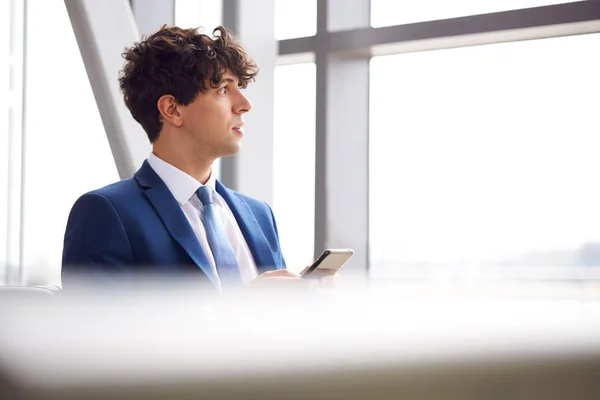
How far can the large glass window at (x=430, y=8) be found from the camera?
3.94 meters

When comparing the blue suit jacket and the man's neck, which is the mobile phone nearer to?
the blue suit jacket

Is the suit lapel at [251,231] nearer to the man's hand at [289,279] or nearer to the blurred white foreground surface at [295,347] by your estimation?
the man's hand at [289,279]

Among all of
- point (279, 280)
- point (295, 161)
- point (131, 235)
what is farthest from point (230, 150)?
point (295, 161)

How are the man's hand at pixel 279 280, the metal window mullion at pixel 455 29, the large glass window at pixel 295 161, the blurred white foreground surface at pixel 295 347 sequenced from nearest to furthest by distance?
1. the blurred white foreground surface at pixel 295 347
2. the man's hand at pixel 279 280
3. the metal window mullion at pixel 455 29
4. the large glass window at pixel 295 161

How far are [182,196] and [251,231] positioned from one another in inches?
9.1

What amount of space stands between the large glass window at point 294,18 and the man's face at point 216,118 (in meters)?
2.16

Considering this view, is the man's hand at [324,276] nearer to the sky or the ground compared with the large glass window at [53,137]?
nearer to the ground

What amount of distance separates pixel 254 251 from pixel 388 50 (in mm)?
2310

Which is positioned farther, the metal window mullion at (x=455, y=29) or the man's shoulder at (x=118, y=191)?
the metal window mullion at (x=455, y=29)

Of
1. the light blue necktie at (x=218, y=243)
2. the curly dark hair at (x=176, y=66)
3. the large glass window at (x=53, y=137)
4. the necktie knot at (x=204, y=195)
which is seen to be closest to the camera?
the light blue necktie at (x=218, y=243)

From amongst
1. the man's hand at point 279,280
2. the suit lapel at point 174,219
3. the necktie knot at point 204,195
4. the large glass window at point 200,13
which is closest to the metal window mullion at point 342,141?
the large glass window at point 200,13

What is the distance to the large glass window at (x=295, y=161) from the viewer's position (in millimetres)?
4387

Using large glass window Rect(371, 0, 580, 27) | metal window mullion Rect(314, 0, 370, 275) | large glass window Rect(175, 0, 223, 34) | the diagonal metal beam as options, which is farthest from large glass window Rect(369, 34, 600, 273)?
the diagonal metal beam

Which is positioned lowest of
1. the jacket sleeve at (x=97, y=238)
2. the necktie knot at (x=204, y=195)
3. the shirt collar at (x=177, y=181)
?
the jacket sleeve at (x=97, y=238)
